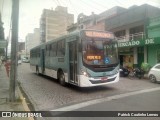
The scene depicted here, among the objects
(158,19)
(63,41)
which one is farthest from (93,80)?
(158,19)

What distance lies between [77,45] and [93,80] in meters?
2.03

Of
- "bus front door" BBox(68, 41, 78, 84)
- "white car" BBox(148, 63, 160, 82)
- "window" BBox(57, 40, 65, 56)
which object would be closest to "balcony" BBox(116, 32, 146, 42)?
"white car" BBox(148, 63, 160, 82)

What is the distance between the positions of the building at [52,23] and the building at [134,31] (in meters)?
67.2

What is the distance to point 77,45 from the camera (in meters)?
12.1

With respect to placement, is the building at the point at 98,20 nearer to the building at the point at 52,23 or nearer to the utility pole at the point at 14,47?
the utility pole at the point at 14,47

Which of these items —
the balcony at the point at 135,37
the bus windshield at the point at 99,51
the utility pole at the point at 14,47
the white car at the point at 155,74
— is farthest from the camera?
the balcony at the point at 135,37

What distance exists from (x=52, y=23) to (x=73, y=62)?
3429 inches

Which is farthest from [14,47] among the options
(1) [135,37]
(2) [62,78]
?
(1) [135,37]

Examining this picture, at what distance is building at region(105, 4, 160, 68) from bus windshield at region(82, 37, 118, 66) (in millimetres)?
10803

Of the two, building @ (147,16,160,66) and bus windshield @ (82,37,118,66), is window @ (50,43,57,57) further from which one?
building @ (147,16,160,66)

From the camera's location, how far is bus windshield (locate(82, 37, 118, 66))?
11789mm

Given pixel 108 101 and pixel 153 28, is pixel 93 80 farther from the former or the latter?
pixel 153 28

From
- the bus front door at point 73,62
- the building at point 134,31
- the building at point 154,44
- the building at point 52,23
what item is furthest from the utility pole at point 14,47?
the building at point 52,23

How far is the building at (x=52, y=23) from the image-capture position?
9594 centimetres
